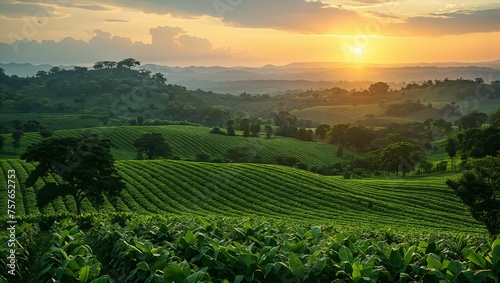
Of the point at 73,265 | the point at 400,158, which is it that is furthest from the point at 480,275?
the point at 400,158

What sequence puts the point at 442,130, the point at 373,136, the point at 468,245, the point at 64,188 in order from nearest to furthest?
1. the point at 468,245
2. the point at 64,188
3. the point at 373,136
4. the point at 442,130

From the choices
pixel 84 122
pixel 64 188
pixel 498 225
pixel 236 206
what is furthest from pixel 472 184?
pixel 84 122

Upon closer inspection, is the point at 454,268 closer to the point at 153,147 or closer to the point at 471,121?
the point at 153,147

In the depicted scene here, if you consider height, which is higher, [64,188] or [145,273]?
[145,273]

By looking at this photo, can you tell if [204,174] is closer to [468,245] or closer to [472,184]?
[472,184]

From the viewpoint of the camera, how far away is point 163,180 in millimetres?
64375

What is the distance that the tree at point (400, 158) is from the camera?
10206 cm

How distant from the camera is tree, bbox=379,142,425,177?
335 feet

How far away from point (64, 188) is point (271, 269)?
37779mm

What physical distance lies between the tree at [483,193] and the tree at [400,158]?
66.5 m

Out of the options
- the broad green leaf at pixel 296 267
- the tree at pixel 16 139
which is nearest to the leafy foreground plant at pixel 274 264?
the broad green leaf at pixel 296 267

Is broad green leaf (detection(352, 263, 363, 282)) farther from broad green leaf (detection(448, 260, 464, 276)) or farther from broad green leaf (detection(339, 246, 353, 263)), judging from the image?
broad green leaf (detection(448, 260, 464, 276))

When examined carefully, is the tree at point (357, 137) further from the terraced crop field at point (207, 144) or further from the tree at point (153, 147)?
the tree at point (153, 147)

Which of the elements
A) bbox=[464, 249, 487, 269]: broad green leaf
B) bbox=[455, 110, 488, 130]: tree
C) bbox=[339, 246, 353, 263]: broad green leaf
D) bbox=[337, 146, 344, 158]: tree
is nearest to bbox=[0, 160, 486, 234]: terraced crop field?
bbox=[339, 246, 353, 263]: broad green leaf
